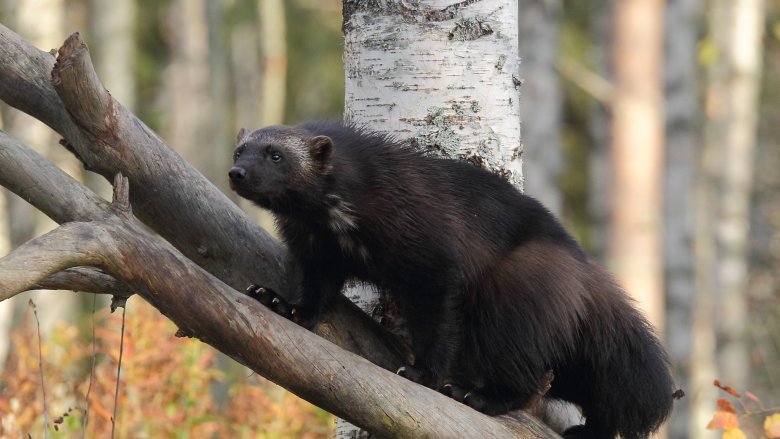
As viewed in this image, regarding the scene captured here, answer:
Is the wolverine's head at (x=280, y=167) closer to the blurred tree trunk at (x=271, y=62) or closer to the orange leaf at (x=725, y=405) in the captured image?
the orange leaf at (x=725, y=405)

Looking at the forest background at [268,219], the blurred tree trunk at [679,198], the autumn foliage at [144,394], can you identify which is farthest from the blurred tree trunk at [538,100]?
the autumn foliage at [144,394]

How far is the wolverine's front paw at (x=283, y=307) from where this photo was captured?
4098 mm

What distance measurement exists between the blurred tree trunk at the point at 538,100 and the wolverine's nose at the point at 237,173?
8644 mm

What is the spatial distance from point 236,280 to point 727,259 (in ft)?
36.2

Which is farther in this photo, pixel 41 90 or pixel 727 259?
pixel 727 259

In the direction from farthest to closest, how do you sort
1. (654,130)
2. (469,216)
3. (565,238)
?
(654,130), (565,238), (469,216)

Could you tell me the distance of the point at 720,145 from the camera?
1417 cm

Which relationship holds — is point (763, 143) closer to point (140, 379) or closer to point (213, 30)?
point (213, 30)

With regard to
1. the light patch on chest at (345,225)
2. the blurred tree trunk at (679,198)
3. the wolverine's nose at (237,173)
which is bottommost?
the blurred tree trunk at (679,198)

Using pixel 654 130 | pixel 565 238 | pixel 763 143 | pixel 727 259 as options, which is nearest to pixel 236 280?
pixel 565 238

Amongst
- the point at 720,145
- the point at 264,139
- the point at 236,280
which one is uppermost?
the point at 264,139

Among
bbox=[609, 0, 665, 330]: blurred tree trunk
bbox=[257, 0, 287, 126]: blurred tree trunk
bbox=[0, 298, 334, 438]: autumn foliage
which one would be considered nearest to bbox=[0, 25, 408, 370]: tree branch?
bbox=[0, 298, 334, 438]: autumn foliage

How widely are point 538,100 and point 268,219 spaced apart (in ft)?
13.0

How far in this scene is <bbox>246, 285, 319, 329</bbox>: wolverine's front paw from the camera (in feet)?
13.4
